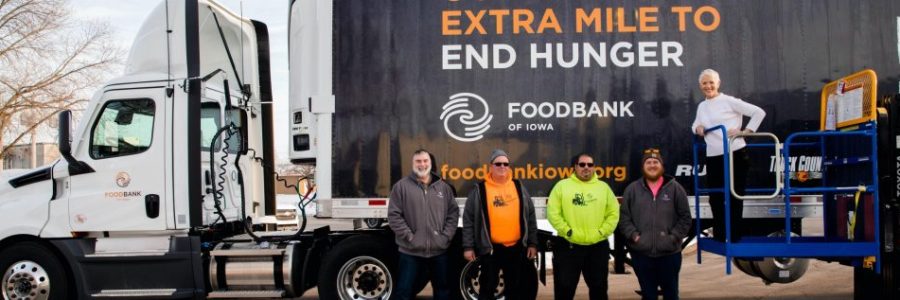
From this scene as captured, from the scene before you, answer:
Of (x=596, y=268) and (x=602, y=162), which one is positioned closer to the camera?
(x=596, y=268)

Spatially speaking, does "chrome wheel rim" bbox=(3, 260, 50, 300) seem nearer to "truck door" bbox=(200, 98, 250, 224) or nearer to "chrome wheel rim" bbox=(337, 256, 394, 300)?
"truck door" bbox=(200, 98, 250, 224)

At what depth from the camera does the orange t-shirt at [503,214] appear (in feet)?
22.6

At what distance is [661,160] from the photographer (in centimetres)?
708

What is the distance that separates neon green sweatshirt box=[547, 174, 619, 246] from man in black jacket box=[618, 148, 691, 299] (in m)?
0.20

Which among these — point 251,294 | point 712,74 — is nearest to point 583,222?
point 712,74

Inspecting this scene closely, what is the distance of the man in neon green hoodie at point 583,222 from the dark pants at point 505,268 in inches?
16.2

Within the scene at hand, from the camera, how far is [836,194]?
24.7ft

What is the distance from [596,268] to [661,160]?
112 cm

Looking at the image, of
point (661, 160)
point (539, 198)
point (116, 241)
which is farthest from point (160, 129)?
point (661, 160)

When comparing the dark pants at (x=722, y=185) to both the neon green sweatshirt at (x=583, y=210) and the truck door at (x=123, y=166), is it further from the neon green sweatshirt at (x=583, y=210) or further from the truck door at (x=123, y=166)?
the truck door at (x=123, y=166)

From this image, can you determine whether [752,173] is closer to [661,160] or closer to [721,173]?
[721,173]

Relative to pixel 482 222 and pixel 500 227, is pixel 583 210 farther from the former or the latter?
pixel 482 222

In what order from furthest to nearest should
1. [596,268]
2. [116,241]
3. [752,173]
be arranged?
[116,241] < [752,173] < [596,268]

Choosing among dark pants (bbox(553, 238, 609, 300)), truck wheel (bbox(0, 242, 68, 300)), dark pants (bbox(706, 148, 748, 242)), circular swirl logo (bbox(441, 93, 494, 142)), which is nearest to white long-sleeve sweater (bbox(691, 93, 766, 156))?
dark pants (bbox(706, 148, 748, 242))
